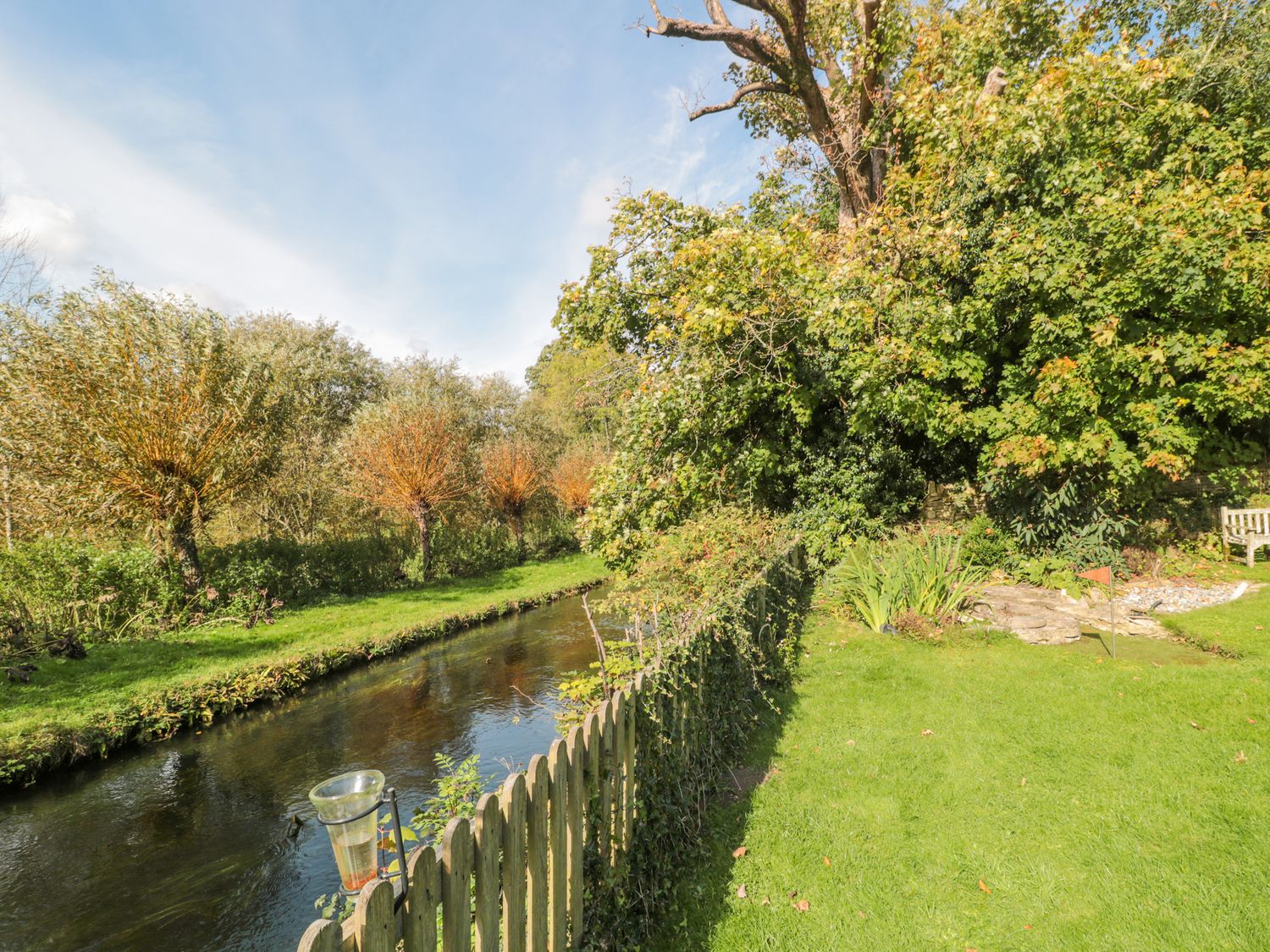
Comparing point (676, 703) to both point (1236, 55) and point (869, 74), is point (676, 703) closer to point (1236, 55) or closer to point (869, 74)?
point (869, 74)

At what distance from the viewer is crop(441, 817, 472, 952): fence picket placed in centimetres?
188

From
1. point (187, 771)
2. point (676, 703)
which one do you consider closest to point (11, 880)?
point (187, 771)

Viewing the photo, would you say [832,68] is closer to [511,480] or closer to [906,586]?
[906,586]

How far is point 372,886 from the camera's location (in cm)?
158

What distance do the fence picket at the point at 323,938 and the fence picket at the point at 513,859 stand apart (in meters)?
0.76

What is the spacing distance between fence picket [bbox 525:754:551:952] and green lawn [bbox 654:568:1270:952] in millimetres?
1193

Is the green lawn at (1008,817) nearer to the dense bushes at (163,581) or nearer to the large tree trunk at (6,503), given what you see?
the dense bushes at (163,581)

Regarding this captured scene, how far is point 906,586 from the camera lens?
28.2 feet

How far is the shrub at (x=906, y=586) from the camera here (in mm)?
8352

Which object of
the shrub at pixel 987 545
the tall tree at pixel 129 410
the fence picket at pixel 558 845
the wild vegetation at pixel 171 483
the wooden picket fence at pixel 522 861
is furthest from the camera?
the tall tree at pixel 129 410

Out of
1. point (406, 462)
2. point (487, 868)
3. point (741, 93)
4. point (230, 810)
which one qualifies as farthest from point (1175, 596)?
point (406, 462)

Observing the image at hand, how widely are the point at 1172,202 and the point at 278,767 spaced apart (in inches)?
569

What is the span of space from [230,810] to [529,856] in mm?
5893

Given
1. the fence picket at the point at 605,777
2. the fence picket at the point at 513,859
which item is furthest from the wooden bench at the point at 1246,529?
the fence picket at the point at 513,859
